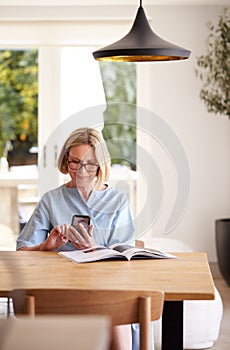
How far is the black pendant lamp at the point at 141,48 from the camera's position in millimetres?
3283

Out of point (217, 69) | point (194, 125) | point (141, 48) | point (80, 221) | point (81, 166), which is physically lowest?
point (80, 221)

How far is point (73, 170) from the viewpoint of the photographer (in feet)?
11.1

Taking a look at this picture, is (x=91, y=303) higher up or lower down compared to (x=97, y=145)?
lower down

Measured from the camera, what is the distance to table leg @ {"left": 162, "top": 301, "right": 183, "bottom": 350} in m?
3.04

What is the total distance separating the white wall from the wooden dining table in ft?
10.7

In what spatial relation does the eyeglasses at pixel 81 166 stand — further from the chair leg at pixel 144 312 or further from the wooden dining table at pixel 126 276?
the chair leg at pixel 144 312

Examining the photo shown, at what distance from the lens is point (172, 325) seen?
3064 millimetres

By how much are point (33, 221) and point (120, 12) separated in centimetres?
344

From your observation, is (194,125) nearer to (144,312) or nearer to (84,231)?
(84,231)

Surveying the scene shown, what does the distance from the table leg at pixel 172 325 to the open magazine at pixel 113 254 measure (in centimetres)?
21

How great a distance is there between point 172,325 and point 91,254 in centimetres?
43

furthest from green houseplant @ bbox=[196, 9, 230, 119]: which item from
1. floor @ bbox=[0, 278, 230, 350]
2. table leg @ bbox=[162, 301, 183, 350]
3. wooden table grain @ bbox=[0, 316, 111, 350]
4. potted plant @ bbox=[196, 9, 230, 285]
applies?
wooden table grain @ bbox=[0, 316, 111, 350]

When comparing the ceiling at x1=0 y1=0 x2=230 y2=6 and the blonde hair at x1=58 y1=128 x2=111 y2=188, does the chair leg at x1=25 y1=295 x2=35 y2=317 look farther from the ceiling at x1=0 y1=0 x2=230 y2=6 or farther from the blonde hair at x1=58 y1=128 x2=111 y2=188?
the ceiling at x1=0 y1=0 x2=230 y2=6

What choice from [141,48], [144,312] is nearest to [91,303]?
[144,312]
